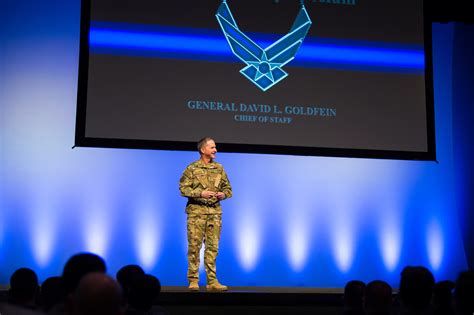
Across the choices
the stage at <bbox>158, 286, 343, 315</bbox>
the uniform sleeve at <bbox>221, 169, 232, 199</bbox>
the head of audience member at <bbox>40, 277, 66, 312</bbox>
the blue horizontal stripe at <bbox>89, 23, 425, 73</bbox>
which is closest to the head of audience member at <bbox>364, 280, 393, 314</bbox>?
the head of audience member at <bbox>40, 277, 66, 312</bbox>

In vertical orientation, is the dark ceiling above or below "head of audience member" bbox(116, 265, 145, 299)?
above

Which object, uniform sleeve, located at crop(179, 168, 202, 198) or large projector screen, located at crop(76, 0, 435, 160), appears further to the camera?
large projector screen, located at crop(76, 0, 435, 160)

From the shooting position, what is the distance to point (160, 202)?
6.56m

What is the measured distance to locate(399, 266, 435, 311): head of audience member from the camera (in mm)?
2418

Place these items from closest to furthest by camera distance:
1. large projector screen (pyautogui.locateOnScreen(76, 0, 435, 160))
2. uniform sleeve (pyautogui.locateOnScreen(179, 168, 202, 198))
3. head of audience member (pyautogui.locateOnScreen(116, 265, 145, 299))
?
head of audience member (pyautogui.locateOnScreen(116, 265, 145, 299)), uniform sleeve (pyautogui.locateOnScreen(179, 168, 202, 198)), large projector screen (pyautogui.locateOnScreen(76, 0, 435, 160))

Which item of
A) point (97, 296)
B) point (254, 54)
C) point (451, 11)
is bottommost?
point (97, 296)

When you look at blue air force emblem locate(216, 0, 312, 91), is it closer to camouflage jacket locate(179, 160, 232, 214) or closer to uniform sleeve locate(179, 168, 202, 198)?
camouflage jacket locate(179, 160, 232, 214)

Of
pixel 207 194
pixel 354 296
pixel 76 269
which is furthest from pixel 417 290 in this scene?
pixel 207 194

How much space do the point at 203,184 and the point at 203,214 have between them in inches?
10.5

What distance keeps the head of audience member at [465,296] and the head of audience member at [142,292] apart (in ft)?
4.08

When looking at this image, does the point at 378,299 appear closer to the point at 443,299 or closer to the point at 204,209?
the point at 443,299

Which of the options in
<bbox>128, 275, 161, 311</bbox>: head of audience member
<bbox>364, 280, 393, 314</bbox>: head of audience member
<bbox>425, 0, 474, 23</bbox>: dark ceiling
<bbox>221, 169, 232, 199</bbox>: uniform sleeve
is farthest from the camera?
<bbox>425, 0, 474, 23</bbox>: dark ceiling

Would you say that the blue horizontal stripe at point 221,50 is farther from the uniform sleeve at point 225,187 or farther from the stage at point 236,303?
the stage at point 236,303

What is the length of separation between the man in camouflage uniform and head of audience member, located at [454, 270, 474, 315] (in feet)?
10.9
